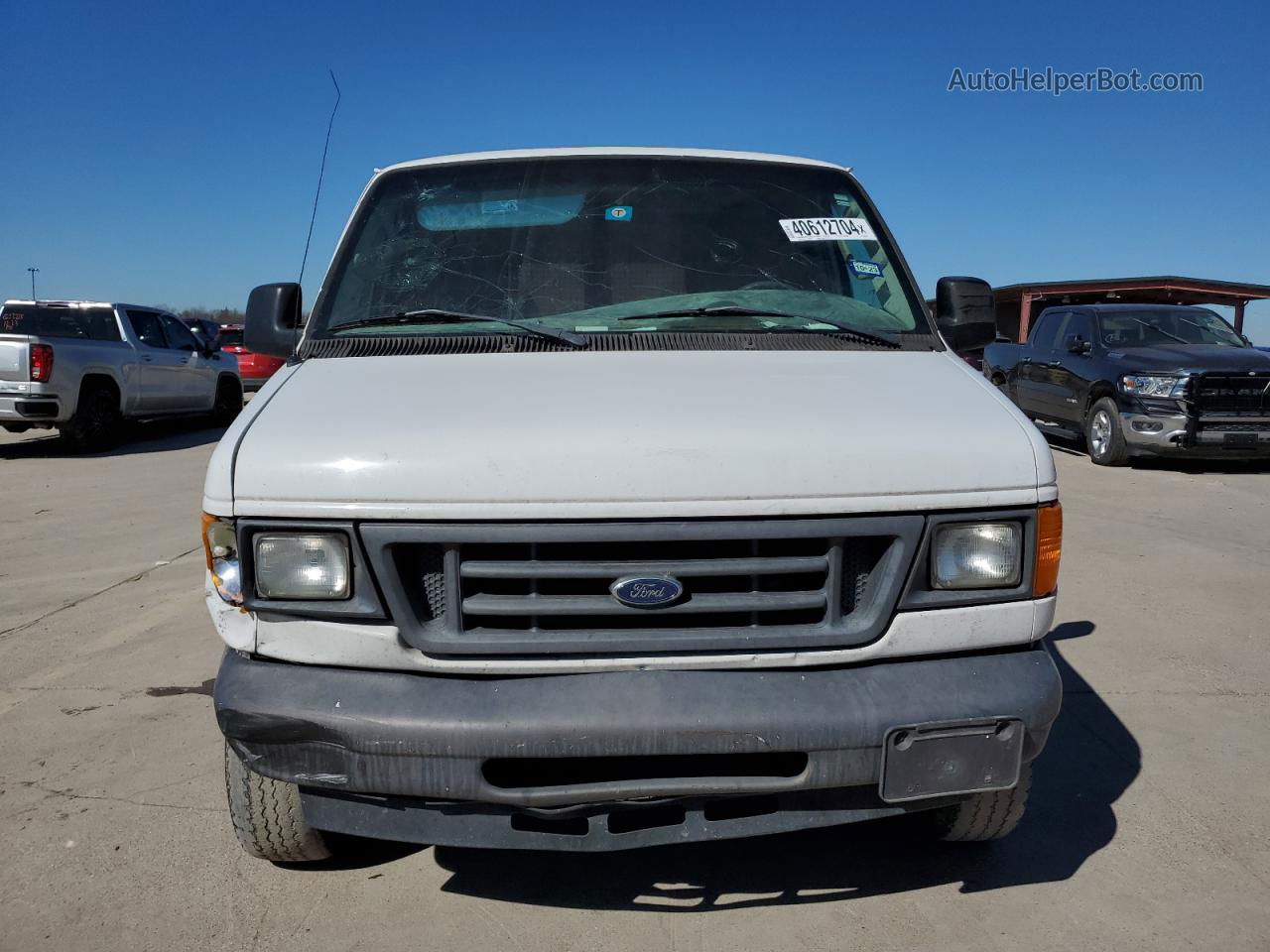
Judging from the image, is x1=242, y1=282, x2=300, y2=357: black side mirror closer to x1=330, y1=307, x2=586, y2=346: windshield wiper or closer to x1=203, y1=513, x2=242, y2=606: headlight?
x1=330, y1=307, x2=586, y2=346: windshield wiper

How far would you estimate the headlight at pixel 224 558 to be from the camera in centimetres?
241

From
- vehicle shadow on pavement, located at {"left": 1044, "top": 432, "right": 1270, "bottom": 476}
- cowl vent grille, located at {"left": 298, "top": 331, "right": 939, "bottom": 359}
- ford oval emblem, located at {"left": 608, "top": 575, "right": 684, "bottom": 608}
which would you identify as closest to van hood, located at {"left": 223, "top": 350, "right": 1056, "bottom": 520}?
ford oval emblem, located at {"left": 608, "top": 575, "right": 684, "bottom": 608}

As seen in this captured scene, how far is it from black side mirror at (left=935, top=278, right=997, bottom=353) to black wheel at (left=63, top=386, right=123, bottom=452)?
38.5 ft

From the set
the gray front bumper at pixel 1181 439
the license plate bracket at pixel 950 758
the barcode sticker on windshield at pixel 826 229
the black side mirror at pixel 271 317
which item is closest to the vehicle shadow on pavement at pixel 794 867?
the license plate bracket at pixel 950 758

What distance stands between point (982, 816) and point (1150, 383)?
926cm

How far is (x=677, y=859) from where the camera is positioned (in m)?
2.92

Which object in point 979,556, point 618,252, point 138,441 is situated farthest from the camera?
point 138,441

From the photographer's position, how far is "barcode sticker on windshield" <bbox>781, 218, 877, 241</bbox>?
11.4 ft

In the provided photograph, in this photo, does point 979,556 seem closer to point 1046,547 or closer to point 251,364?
point 1046,547

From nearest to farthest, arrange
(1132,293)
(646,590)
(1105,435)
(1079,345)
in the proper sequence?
(646,590) → (1105,435) → (1079,345) → (1132,293)

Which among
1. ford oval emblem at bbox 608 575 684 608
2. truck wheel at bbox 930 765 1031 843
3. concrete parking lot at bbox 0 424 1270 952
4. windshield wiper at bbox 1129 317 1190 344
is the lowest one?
concrete parking lot at bbox 0 424 1270 952

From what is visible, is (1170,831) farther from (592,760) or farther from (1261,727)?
(592,760)

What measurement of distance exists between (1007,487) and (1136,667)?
2766 mm

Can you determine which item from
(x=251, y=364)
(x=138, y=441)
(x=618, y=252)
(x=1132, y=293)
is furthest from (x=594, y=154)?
(x=1132, y=293)
